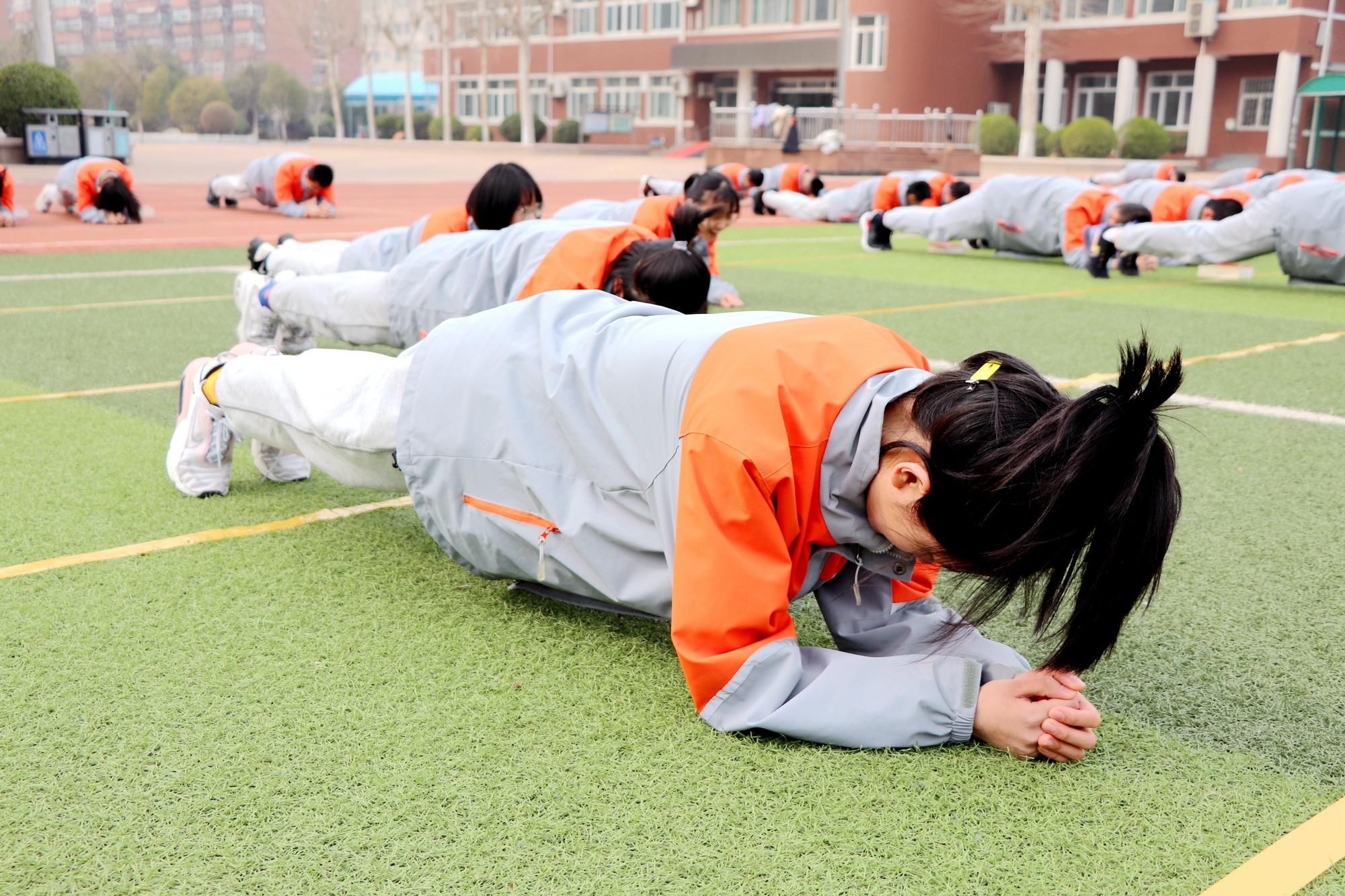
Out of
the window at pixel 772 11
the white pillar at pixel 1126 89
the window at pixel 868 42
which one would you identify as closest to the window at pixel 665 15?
the window at pixel 772 11

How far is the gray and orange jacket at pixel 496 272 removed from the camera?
434cm

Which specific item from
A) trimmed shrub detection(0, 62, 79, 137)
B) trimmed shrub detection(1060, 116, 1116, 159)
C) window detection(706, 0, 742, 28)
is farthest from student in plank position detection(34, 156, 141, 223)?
window detection(706, 0, 742, 28)

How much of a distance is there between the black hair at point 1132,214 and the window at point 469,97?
48527 mm

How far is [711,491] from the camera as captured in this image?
1.84 metres

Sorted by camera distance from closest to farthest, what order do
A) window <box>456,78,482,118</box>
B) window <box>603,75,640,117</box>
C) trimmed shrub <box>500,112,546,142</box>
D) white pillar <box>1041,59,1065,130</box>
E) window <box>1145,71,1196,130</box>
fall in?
window <box>1145,71,1196,130</box>
white pillar <box>1041,59,1065,130</box>
trimmed shrub <box>500,112,546,142</box>
window <box>603,75,640,117</box>
window <box>456,78,482,118</box>

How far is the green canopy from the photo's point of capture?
29453mm

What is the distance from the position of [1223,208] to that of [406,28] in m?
69.2

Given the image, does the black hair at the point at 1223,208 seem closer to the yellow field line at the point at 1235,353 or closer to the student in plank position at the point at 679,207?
the yellow field line at the point at 1235,353

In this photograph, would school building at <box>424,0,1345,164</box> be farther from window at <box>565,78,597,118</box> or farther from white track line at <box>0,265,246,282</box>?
white track line at <box>0,265,246,282</box>

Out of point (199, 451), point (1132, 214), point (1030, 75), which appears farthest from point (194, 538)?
point (1030, 75)

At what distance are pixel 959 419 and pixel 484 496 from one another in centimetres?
104

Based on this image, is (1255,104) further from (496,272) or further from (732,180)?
(496,272)

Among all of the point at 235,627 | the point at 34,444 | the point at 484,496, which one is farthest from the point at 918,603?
the point at 34,444

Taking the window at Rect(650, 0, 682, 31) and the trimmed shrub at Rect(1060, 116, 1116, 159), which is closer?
the trimmed shrub at Rect(1060, 116, 1116, 159)
